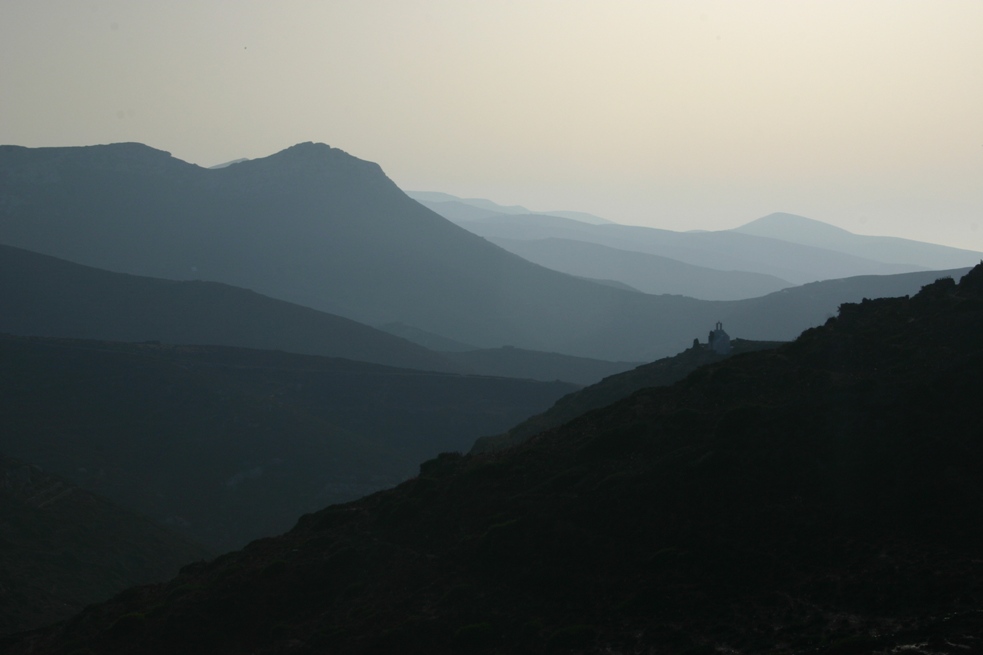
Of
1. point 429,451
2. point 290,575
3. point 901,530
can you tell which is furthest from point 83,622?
point 429,451

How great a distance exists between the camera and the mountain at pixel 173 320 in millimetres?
177625

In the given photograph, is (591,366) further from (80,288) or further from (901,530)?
(901,530)

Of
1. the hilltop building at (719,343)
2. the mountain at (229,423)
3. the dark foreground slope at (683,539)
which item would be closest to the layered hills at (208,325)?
the mountain at (229,423)

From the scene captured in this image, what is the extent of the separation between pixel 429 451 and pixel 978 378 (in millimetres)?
85981

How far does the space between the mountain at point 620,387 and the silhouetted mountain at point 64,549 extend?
91.2 ft

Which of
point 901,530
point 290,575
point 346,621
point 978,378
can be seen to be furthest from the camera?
point 290,575

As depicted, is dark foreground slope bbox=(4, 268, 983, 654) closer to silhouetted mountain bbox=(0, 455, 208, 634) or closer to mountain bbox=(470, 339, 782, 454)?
silhouetted mountain bbox=(0, 455, 208, 634)

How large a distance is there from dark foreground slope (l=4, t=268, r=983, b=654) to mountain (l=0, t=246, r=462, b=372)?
428ft

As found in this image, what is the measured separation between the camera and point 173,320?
187 m

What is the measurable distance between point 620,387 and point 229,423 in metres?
55.6

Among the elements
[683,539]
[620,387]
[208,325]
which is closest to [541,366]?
[208,325]

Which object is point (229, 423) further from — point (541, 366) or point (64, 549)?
point (541, 366)

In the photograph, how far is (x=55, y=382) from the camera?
365ft

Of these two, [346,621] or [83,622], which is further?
[83,622]
